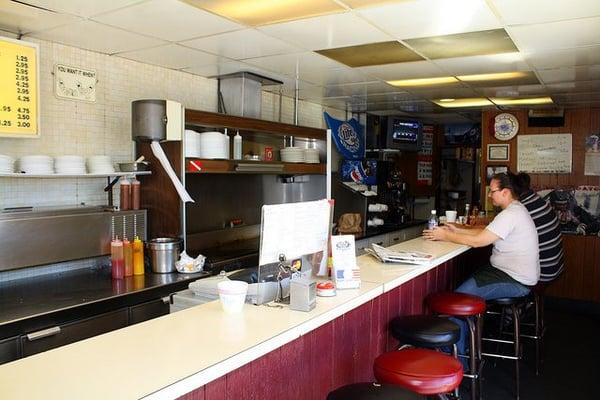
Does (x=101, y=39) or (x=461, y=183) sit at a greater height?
(x=101, y=39)

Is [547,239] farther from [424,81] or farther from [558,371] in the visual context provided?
[424,81]

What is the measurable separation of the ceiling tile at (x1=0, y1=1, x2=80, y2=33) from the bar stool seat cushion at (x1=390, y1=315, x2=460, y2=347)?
106 inches

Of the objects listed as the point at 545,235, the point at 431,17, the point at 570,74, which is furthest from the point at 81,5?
the point at 570,74

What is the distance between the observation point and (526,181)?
15.4 ft

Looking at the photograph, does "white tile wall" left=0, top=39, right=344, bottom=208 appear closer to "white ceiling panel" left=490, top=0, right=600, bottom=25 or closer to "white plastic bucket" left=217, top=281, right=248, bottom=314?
"white plastic bucket" left=217, top=281, right=248, bottom=314

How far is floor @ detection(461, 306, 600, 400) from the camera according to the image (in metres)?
3.88

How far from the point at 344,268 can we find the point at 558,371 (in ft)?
9.69

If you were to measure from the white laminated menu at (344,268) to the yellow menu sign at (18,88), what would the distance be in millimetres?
2196

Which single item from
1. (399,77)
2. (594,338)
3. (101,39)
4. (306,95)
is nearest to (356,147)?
(306,95)

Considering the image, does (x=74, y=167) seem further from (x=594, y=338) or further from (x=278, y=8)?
(x=594, y=338)

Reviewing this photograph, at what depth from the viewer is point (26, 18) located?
10.1ft

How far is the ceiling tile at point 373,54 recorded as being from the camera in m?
3.84

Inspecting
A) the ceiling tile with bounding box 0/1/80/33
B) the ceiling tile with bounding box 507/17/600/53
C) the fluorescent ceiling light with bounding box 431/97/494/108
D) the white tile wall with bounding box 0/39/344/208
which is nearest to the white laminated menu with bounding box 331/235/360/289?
the ceiling tile with bounding box 507/17/600/53

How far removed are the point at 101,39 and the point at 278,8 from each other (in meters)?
1.43
